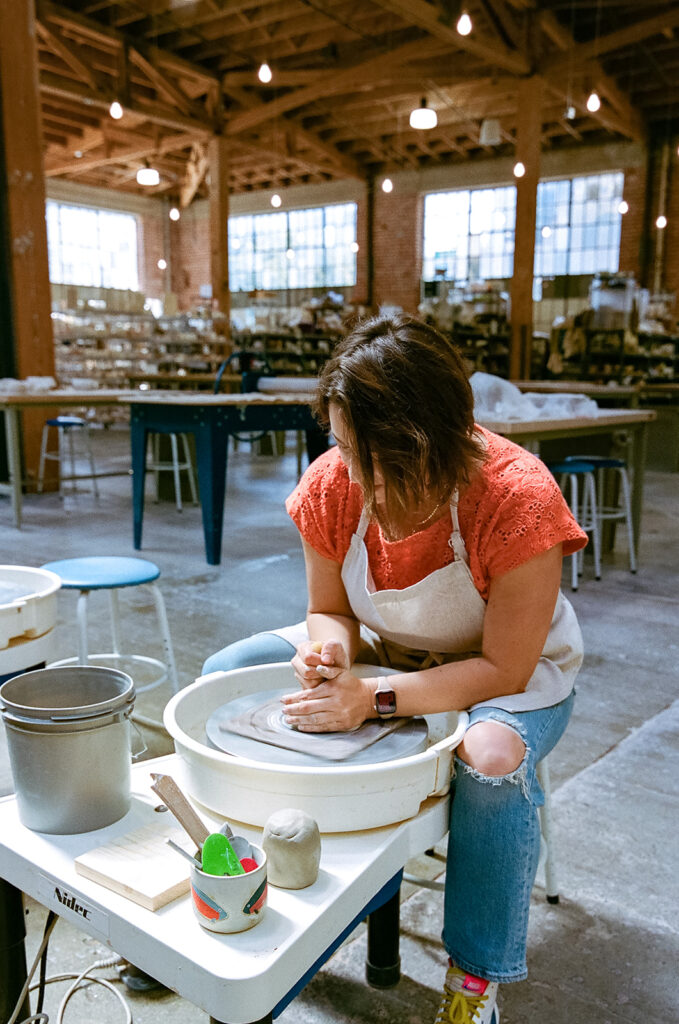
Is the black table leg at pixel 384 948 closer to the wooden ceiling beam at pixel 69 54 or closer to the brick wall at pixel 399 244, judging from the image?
the wooden ceiling beam at pixel 69 54

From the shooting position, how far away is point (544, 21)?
357 inches

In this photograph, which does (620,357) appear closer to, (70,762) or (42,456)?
(42,456)

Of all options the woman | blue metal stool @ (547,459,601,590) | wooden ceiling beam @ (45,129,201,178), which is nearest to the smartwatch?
the woman

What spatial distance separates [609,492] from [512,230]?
10.6m

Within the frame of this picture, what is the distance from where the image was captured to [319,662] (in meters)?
1.12

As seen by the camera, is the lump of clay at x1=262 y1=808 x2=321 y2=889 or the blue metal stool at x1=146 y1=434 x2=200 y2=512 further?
the blue metal stool at x1=146 y1=434 x2=200 y2=512

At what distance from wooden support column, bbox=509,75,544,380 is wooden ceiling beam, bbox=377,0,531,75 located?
312mm

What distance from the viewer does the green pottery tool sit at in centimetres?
74

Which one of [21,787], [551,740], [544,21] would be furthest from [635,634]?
[544,21]

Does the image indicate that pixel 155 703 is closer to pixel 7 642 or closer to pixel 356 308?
pixel 7 642

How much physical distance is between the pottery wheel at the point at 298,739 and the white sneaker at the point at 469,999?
13.1 inches

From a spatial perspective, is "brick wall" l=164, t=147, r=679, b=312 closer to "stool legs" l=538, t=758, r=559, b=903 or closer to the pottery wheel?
"stool legs" l=538, t=758, r=559, b=903

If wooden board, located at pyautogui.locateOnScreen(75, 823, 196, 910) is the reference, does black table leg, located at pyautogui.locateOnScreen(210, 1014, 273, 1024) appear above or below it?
below

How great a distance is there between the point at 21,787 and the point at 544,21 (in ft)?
34.1
